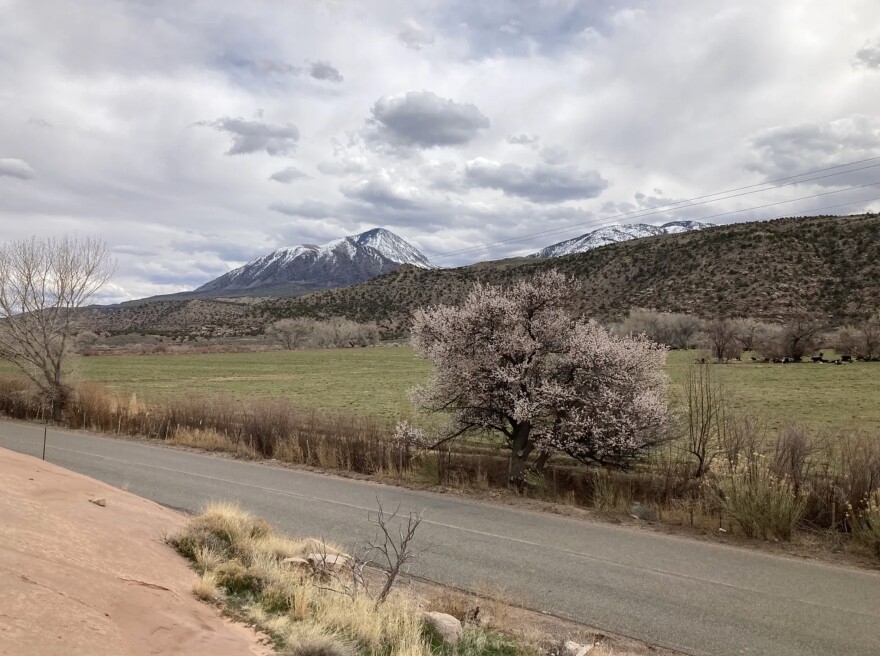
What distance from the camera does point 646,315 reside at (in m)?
83.6

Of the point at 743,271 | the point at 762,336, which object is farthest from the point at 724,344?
the point at 743,271

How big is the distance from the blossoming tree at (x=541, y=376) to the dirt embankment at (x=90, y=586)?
31.5 feet

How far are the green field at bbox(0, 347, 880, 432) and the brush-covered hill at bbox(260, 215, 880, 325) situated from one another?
18455mm

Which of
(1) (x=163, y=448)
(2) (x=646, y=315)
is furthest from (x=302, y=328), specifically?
(1) (x=163, y=448)

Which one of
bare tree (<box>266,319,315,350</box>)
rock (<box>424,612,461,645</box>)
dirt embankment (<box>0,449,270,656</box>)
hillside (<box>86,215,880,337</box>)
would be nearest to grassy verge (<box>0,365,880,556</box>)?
rock (<box>424,612,461,645</box>)

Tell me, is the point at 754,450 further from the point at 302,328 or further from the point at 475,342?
the point at 302,328

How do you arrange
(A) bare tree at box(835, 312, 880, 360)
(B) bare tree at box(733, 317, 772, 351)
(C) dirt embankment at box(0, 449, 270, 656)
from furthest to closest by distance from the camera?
(B) bare tree at box(733, 317, 772, 351), (A) bare tree at box(835, 312, 880, 360), (C) dirt embankment at box(0, 449, 270, 656)

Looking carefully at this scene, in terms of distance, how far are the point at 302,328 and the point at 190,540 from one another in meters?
126

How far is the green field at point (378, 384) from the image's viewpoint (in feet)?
96.6

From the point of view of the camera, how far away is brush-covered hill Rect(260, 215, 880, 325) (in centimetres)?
8688

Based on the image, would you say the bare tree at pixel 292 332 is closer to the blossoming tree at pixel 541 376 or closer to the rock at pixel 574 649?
the blossoming tree at pixel 541 376

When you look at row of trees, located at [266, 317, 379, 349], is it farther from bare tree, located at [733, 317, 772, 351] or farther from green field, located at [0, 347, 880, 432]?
bare tree, located at [733, 317, 772, 351]

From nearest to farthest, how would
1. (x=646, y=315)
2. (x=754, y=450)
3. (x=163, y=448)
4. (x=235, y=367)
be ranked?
1. (x=754, y=450)
2. (x=163, y=448)
3. (x=235, y=367)
4. (x=646, y=315)

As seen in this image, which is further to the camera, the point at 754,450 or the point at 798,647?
the point at 754,450
